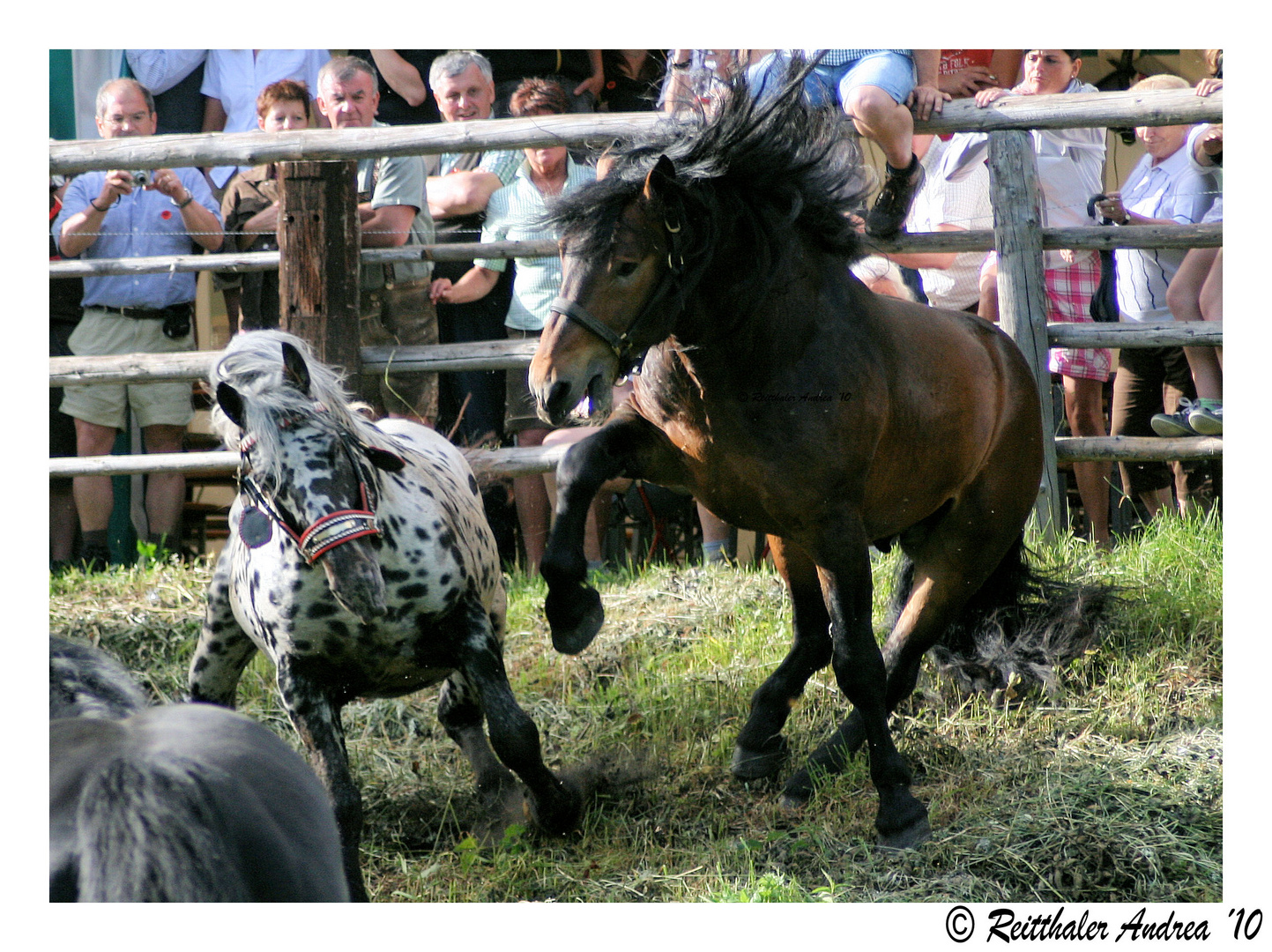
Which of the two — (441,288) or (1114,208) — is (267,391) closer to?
(441,288)

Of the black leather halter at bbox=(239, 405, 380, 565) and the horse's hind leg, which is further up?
the black leather halter at bbox=(239, 405, 380, 565)

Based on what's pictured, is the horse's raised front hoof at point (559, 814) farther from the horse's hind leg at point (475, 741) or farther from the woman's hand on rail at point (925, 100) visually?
the woman's hand on rail at point (925, 100)

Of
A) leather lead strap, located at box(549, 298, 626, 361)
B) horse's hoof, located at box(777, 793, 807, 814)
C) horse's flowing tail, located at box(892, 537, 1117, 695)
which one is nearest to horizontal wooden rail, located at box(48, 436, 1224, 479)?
horse's flowing tail, located at box(892, 537, 1117, 695)

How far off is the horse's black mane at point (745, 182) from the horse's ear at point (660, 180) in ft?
0.16

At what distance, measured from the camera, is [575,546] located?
329cm

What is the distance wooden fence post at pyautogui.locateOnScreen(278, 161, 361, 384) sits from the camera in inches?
198

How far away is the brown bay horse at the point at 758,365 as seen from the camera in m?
3.08

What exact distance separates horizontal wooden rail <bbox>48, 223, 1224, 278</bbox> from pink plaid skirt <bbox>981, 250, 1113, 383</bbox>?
200mm

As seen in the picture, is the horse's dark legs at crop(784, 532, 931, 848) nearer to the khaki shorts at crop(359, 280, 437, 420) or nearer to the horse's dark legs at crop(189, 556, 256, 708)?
the horse's dark legs at crop(189, 556, 256, 708)

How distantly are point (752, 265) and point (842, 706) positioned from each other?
1884mm

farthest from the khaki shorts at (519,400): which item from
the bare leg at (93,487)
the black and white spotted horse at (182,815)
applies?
the black and white spotted horse at (182,815)

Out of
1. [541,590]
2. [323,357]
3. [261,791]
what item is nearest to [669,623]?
[541,590]
